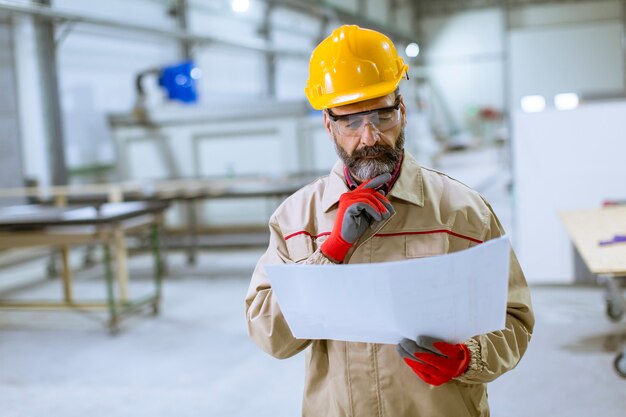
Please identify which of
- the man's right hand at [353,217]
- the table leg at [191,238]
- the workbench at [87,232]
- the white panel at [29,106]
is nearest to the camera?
the man's right hand at [353,217]

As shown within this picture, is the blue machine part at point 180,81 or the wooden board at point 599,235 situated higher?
the blue machine part at point 180,81

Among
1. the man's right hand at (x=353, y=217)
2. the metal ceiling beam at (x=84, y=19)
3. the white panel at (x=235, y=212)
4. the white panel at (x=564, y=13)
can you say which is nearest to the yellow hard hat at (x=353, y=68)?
the man's right hand at (x=353, y=217)

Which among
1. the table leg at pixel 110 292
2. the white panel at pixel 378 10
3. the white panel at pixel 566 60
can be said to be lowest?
the table leg at pixel 110 292

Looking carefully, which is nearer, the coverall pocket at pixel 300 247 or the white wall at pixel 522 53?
the coverall pocket at pixel 300 247

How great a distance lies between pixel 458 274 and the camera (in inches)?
44.5

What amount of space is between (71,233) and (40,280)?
2.19 meters

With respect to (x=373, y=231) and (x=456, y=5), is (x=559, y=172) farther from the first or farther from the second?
(x=456, y=5)

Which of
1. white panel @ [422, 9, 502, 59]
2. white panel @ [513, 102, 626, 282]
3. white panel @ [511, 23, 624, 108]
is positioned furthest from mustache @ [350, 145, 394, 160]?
white panel @ [422, 9, 502, 59]

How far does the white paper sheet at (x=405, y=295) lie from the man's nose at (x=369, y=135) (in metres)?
0.33

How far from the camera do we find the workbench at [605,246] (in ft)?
8.18

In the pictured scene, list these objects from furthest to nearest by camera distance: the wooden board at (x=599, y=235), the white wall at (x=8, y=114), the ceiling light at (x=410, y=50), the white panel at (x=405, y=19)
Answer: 1. the white panel at (x=405, y=19)
2. the white wall at (x=8, y=114)
3. the ceiling light at (x=410, y=50)
4. the wooden board at (x=599, y=235)

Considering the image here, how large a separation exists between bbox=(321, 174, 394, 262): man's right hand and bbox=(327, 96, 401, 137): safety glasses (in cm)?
14

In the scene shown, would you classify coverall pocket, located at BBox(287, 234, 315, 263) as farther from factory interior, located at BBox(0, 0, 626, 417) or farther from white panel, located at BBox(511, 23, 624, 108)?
white panel, located at BBox(511, 23, 624, 108)

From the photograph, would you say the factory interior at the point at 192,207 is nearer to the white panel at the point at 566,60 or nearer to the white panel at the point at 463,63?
the white panel at the point at 566,60
